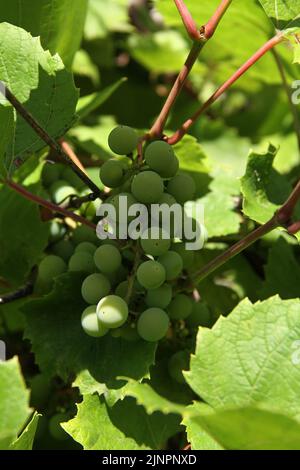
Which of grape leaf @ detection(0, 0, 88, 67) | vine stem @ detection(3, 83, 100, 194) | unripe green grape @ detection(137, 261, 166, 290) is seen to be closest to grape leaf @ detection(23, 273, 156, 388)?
unripe green grape @ detection(137, 261, 166, 290)

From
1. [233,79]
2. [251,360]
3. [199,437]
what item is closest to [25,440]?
[199,437]

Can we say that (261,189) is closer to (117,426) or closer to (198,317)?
(198,317)

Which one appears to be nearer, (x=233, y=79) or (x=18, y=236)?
(x=233, y=79)

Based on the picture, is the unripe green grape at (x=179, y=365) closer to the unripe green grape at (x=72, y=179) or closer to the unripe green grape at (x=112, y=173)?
the unripe green grape at (x=112, y=173)

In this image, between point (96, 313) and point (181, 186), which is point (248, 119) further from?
point (96, 313)

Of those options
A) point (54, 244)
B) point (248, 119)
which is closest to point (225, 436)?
point (54, 244)
